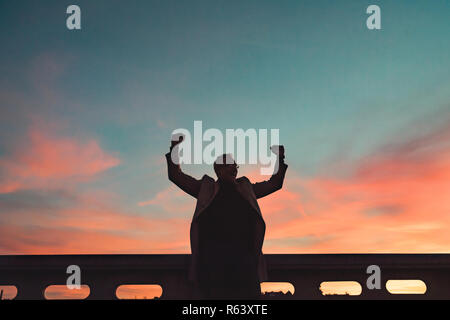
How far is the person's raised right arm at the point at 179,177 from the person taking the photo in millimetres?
6664

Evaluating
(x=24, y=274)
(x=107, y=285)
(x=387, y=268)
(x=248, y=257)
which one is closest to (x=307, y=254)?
(x=387, y=268)

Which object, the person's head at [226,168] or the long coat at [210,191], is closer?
the long coat at [210,191]

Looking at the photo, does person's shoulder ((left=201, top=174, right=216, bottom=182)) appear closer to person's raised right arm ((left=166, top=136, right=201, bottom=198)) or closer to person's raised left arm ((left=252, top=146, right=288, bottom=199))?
person's raised right arm ((left=166, top=136, right=201, bottom=198))

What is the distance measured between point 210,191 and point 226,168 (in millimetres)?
443

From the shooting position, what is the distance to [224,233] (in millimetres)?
6105

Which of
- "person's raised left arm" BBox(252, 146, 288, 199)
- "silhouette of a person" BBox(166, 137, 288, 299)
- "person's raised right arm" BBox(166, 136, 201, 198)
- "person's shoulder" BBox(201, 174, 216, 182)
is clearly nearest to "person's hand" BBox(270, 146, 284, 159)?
"person's raised left arm" BBox(252, 146, 288, 199)

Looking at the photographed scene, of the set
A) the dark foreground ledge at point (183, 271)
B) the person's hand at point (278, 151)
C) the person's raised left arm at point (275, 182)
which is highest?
the person's hand at point (278, 151)

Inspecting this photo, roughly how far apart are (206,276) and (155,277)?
11.1ft

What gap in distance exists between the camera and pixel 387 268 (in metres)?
8.90

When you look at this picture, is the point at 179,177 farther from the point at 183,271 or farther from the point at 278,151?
the point at 183,271

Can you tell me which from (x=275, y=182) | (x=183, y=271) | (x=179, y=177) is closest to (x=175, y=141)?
(x=179, y=177)

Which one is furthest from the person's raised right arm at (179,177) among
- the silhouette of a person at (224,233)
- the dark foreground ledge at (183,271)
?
the dark foreground ledge at (183,271)

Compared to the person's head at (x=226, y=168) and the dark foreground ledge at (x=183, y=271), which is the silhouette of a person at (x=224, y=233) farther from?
the dark foreground ledge at (x=183, y=271)

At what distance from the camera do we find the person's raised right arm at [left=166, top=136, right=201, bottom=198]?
6.66 m
